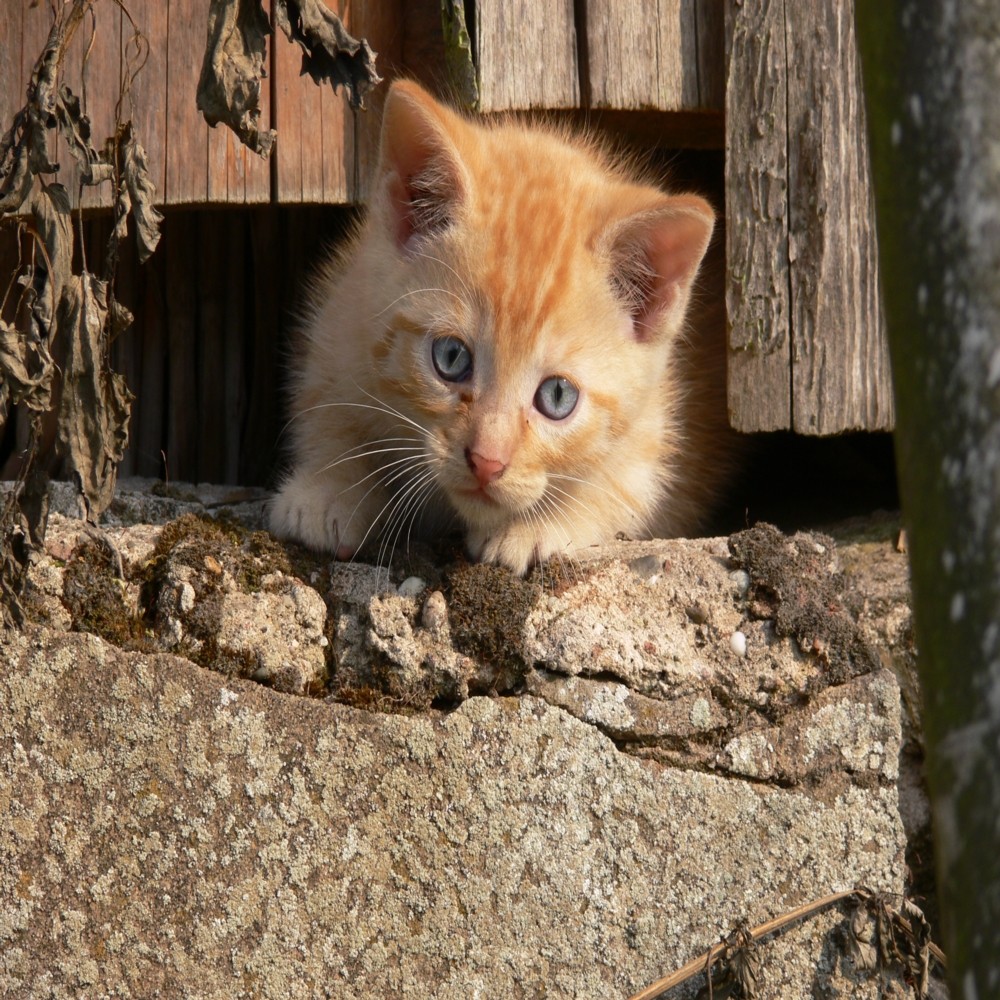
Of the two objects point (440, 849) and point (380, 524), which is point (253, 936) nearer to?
point (440, 849)

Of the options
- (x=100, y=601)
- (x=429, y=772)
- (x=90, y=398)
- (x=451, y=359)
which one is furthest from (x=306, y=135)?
(x=429, y=772)

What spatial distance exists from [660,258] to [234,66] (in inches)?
39.6

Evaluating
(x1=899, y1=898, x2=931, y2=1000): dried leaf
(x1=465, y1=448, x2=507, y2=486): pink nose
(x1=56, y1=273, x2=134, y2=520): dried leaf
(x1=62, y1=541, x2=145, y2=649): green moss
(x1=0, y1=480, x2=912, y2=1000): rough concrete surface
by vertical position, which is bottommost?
(x1=899, y1=898, x2=931, y2=1000): dried leaf

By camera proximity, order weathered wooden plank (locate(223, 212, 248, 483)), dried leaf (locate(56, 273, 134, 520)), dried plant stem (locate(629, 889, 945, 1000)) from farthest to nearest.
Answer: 1. weathered wooden plank (locate(223, 212, 248, 483))
2. dried plant stem (locate(629, 889, 945, 1000))
3. dried leaf (locate(56, 273, 134, 520))

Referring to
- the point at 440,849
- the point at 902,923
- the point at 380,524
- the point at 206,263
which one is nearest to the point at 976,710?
the point at 440,849

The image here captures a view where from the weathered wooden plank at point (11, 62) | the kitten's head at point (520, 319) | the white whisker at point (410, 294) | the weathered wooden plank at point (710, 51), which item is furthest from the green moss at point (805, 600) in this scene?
the weathered wooden plank at point (11, 62)

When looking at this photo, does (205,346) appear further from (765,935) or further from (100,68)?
(765,935)

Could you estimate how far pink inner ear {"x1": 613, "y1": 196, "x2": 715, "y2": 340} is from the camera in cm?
245

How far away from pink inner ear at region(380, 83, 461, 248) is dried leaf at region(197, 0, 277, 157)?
41 cm

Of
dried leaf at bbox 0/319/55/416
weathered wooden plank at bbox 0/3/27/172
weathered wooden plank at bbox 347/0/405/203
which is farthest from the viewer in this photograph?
weathered wooden plank at bbox 347/0/405/203

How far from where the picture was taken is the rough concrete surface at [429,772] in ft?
6.62

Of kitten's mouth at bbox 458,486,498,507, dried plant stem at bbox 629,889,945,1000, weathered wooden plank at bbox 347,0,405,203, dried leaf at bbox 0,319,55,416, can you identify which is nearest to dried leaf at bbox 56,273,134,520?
dried leaf at bbox 0,319,55,416

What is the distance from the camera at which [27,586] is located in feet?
6.92

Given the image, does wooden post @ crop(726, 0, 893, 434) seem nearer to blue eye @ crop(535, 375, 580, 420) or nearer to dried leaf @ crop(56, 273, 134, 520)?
blue eye @ crop(535, 375, 580, 420)
